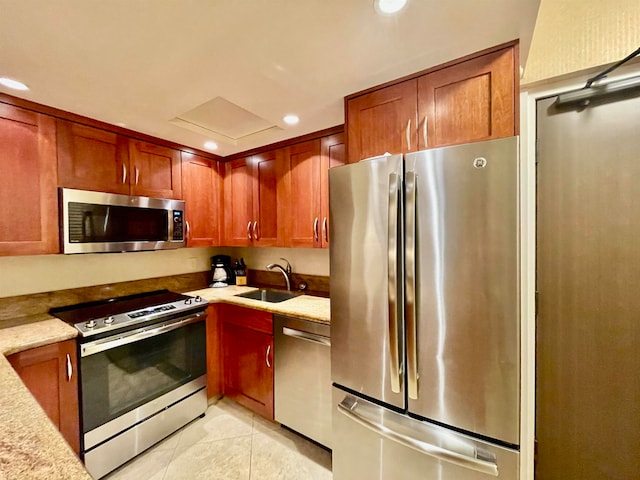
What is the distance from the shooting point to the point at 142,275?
94.3 inches

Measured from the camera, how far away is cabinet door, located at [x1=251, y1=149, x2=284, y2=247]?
2.33 metres

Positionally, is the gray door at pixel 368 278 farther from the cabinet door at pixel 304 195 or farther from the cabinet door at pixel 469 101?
the cabinet door at pixel 304 195

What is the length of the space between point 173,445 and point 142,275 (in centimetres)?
138

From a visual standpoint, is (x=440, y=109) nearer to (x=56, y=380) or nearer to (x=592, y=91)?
(x=592, y=91)

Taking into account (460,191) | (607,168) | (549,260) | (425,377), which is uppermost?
(607,168)

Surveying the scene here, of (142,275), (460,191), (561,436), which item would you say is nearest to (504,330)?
(460,191)

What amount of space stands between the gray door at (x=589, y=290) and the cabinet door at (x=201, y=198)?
2568 millimetres

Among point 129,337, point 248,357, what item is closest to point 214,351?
point 248,357

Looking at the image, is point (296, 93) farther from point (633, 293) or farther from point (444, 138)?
point (633, 293)

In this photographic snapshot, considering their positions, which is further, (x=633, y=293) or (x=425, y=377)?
(x=633, y=293)

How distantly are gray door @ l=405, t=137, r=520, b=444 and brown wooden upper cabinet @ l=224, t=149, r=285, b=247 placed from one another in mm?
1415

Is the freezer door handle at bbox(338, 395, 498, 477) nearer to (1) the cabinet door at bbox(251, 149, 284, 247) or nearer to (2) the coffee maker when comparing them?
(1) the cabinet door at bbox(251, 149, 284, 247)

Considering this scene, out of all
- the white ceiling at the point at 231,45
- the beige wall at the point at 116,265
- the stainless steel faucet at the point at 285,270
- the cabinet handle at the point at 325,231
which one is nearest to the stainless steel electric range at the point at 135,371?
the beige wall at the point at 116,265

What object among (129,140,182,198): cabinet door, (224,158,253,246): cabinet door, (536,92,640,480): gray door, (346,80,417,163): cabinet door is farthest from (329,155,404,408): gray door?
(129,140,182,198): cabinet door
